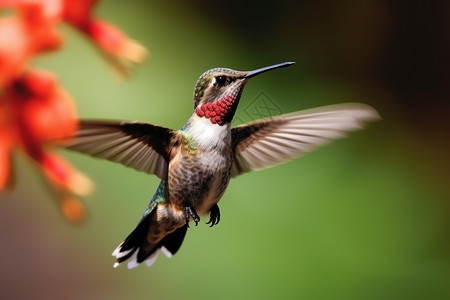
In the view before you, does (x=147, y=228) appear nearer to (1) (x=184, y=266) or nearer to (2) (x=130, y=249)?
(2) (x=130, y=249)

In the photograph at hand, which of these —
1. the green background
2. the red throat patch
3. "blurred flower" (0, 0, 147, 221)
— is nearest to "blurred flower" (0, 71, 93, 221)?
"blurred flower" (0, 0, 147, 221)

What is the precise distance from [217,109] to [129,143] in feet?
0.22

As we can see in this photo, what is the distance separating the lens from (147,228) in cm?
49

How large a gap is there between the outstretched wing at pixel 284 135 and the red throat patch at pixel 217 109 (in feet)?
0.21

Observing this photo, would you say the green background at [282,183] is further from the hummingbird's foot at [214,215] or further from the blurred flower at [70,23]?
the blurred flower at [70,23]

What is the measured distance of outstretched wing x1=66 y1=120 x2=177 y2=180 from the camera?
0.99 ft

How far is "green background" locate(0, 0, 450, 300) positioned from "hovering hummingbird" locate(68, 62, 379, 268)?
12.1 inches

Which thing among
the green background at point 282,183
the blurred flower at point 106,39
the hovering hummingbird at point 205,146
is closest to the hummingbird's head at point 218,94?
the hovering hummingbird at point 205,146

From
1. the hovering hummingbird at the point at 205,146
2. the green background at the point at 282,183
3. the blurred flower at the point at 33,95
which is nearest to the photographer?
the blurred flower at the point at 33,95

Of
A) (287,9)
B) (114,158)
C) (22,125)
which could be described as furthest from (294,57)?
(22,125)

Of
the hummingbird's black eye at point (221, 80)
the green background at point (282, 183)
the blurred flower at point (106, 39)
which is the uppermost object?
the blurred flower at point (106, 39)

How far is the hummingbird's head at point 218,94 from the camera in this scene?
39 centimetres

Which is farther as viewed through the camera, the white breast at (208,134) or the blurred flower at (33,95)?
the white breast at (208,134)

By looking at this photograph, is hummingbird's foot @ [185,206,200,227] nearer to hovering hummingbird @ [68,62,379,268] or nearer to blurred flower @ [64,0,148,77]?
hovering hummingbird @ [68,62,379,268]
